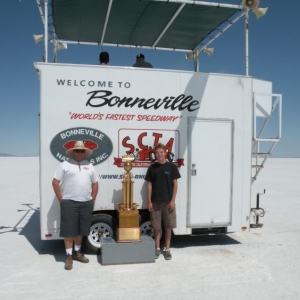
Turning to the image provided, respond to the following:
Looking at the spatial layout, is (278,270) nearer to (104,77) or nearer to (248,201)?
(248,201)

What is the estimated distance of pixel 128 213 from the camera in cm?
534

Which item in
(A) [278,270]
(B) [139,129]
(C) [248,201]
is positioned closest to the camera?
(A) [278,270]

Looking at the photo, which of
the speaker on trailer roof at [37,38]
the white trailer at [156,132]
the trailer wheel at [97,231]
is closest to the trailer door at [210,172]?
the white trailer at [156,132]

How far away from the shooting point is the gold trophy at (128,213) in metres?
5.31

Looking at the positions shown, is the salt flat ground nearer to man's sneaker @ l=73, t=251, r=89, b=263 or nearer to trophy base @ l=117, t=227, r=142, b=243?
man's sneaker @ l=73, t=251, r=89, b=263

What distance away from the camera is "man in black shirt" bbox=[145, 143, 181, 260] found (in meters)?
5.38

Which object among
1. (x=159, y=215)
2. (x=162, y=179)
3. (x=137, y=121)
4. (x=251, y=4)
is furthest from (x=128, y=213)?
(x=251, y=4)

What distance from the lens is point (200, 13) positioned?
6219 mm

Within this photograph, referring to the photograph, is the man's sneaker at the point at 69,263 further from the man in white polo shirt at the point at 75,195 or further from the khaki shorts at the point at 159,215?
the khaki shorts at the point at 159,215

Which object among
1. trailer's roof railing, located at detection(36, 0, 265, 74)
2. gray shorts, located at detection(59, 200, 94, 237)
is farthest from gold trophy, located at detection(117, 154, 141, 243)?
trailer's roof railing, located at detection(36, 0, 265, 74)

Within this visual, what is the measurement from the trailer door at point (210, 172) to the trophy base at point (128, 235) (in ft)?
3.34

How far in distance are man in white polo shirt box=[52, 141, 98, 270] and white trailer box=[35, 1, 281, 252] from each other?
340 mm

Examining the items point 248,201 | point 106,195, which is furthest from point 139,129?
point 248,201

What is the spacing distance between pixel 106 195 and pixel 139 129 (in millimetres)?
1239
